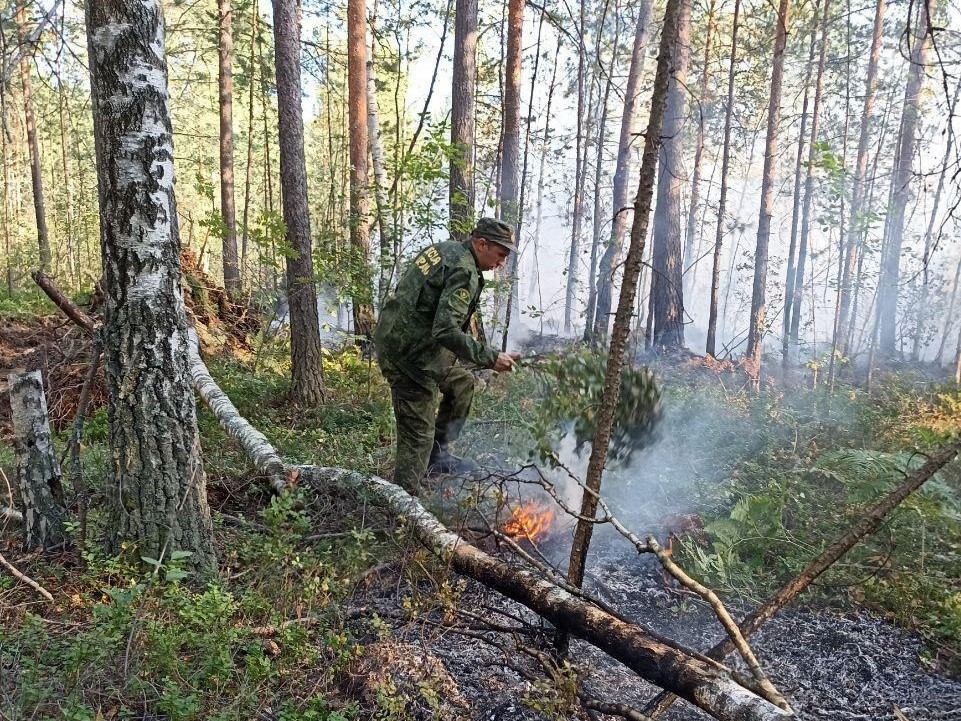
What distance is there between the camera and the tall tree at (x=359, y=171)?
7.71m

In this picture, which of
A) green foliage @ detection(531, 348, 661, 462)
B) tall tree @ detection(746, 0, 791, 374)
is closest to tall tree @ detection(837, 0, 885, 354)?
tall tree @ detection(746, 0, 791, 374)

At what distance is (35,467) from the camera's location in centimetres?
334

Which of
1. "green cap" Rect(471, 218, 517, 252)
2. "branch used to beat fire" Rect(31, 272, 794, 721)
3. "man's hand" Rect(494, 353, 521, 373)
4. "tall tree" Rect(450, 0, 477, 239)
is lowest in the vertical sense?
"branch used to beat fire" Rect(31, 272, 794, 721)

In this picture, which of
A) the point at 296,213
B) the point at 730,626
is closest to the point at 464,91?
the point at 296,213

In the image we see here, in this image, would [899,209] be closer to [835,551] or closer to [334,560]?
[835,551]

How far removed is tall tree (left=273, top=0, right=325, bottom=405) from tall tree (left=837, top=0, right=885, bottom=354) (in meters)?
9.56

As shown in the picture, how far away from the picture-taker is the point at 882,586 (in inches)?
148

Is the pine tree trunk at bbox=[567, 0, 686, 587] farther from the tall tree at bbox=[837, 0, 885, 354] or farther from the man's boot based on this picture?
the tall tree at bbox=[837, 0, 885, 354]

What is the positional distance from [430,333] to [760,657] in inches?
111

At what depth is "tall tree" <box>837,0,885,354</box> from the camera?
16630 mm

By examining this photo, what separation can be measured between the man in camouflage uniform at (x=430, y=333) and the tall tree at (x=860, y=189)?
941 cm

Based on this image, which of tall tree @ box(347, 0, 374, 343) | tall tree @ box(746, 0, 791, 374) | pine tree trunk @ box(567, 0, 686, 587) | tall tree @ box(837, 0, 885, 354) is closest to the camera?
pine tree trunk @ box(567, 0, 686, 587)

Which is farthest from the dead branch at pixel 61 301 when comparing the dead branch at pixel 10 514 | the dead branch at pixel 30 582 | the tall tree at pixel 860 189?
the tall tree at pixel 860 189

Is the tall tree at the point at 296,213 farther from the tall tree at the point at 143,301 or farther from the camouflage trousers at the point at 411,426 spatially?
the tall tree at the point at 143,301
